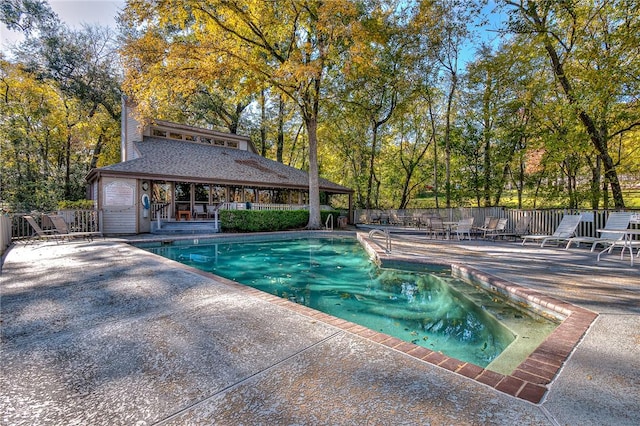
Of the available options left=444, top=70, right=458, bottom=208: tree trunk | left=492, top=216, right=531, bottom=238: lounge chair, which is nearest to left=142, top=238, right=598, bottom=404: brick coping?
left=492, top=216, right=531, bottom=238: lounge chair

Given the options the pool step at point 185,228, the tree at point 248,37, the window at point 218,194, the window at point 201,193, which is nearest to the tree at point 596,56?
the tree at point 248,37

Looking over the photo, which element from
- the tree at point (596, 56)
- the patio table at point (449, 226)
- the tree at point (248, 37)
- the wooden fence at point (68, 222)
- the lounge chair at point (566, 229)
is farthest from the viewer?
the tree at point (248, 37)

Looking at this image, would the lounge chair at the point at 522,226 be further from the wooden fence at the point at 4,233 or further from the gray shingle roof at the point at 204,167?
the wooden fence at the point at 4,233

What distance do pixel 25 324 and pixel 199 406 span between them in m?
2.67

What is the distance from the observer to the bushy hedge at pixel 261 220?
15039mm

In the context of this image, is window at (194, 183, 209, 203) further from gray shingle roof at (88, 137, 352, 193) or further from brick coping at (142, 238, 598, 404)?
A: brick coping at (142, 238, 598, 404)

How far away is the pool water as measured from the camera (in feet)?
12.9

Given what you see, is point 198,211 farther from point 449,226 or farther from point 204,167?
point 449,226

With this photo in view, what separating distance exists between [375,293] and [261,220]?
34.8ft

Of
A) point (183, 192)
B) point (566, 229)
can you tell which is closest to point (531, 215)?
point (566, 229)

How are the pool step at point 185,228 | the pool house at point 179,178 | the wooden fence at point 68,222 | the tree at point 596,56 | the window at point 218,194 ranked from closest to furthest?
the tree at point 596,56 → the wooden fence at point 68,222 → the pool house at point 179,178 → the pool step at point 185,228 → the window at point 218,194

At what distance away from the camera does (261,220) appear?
15609mm

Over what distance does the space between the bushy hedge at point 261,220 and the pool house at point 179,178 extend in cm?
89

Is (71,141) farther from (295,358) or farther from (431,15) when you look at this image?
(295,358)
